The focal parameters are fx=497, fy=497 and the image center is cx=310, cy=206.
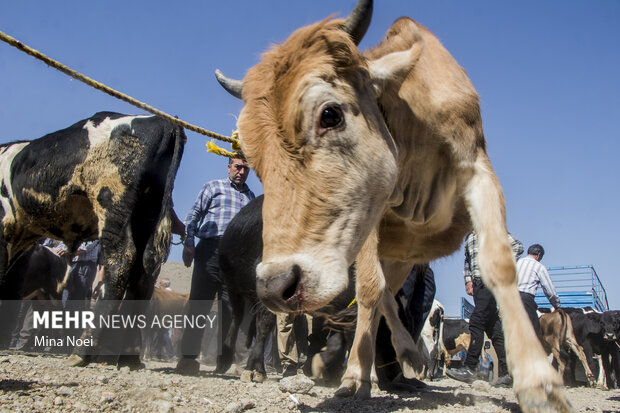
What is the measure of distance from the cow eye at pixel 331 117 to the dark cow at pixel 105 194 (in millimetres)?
3282


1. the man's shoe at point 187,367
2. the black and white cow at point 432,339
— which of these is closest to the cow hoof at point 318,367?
the man's shoe at point 187,367

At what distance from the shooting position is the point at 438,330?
13.0 m

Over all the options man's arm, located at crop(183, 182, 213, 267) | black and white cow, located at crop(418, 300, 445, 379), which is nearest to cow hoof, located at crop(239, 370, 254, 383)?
man's arm, located at crop(183, 182, 213, 267)

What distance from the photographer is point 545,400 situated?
2334 millimetres

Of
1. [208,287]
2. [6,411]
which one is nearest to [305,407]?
[6,411]

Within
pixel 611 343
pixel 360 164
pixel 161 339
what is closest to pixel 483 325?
pixel 360 164

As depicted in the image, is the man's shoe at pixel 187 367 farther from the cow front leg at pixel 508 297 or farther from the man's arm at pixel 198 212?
the cow front leg at pixel 508 297

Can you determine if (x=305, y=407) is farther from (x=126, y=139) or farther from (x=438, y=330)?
(x=438, y=330)

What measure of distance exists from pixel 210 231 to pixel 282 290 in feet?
16.9

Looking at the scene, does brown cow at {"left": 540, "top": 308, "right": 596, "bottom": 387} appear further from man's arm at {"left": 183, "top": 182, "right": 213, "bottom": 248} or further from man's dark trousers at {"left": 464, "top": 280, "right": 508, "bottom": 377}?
man's arm at {"left": 183, "top": 182, "right": 213, "bottom": 248}

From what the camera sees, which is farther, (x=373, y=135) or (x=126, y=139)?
(x=126, y=139)

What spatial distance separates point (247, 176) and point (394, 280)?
360 centimetres

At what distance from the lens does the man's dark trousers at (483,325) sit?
25.7 feet

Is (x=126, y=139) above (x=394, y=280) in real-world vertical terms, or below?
above
